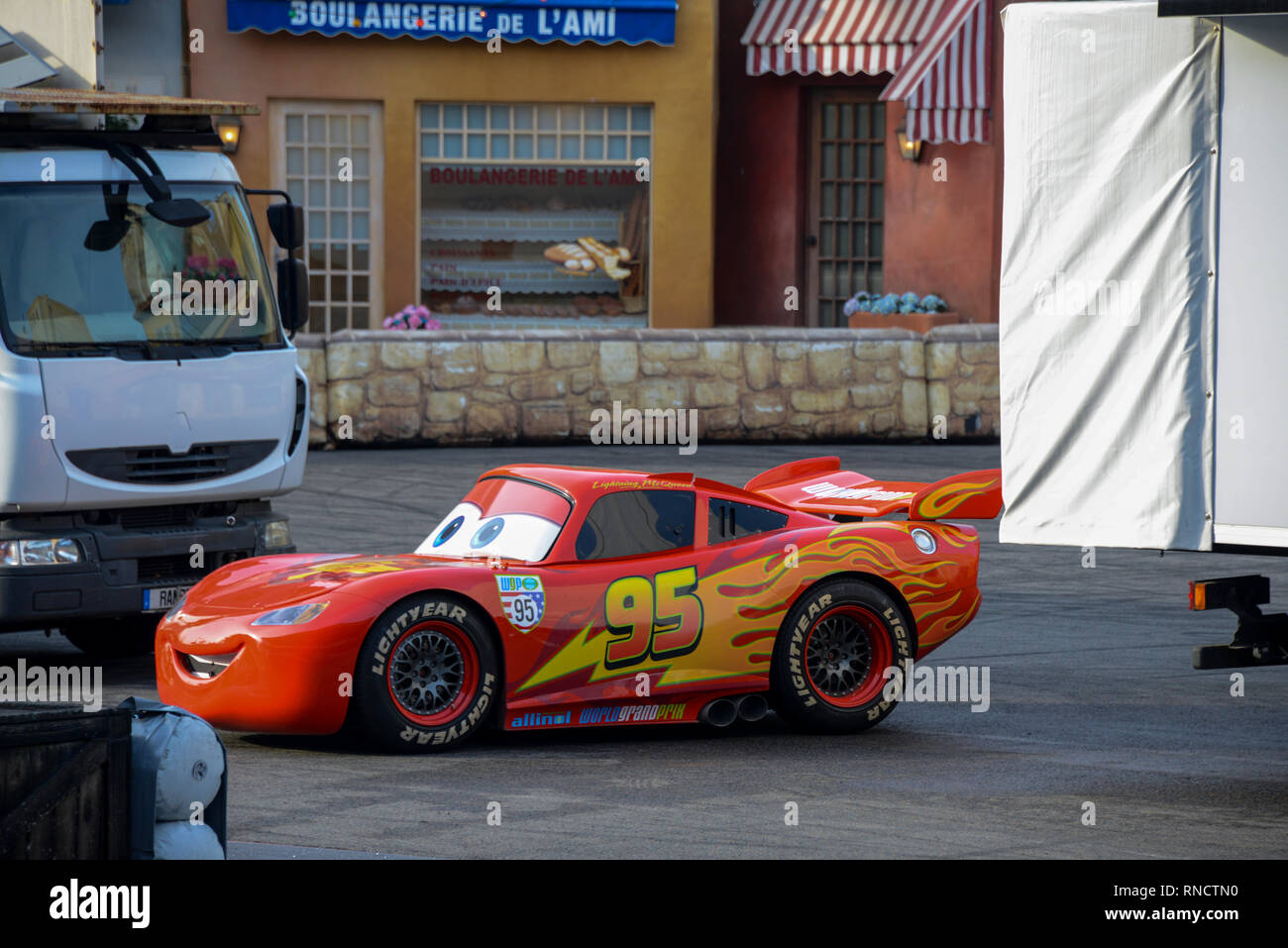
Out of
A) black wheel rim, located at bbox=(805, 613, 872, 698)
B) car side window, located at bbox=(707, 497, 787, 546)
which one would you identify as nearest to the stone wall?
car side window, located at bbox=(707, 497, 787, 546)

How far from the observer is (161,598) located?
10641 mm

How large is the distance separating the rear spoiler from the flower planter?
13758 millimetres

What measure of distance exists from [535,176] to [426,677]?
58.0ft

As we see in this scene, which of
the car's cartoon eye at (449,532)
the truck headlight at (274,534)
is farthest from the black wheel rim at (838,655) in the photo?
the truck headlight at (274,534)

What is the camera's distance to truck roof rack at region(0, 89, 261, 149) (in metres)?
10.7

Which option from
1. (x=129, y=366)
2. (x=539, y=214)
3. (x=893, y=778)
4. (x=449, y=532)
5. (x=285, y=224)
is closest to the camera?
(x=893, y=778)

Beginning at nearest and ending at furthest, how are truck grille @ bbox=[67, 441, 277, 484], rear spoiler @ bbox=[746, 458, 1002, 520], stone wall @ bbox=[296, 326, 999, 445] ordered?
rear spoiler @ bbox=[746, 458, 1002, 520] < truck grille @ bbox=[67, 441, 277, 484] < stone wall @ bbox=[296, 326, 999, 445]

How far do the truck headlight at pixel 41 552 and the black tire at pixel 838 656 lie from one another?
3.83 meters

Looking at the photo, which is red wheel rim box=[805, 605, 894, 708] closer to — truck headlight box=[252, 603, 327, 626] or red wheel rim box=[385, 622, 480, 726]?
red wheel rim box=[385, 622, 480, 726]

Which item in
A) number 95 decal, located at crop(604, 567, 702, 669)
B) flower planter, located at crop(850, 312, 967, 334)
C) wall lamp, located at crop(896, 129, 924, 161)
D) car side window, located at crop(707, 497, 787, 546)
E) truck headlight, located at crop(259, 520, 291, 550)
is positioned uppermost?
wall lamp, located at crop(896, 129, 924, 161)

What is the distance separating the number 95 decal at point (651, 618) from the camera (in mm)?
9055

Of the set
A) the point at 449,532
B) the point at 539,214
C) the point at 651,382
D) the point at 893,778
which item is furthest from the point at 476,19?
the point at 893,778

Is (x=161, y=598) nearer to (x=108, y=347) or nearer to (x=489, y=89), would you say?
(x=108, y=347)

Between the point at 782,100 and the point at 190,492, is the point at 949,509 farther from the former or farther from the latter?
the point at 782,100
